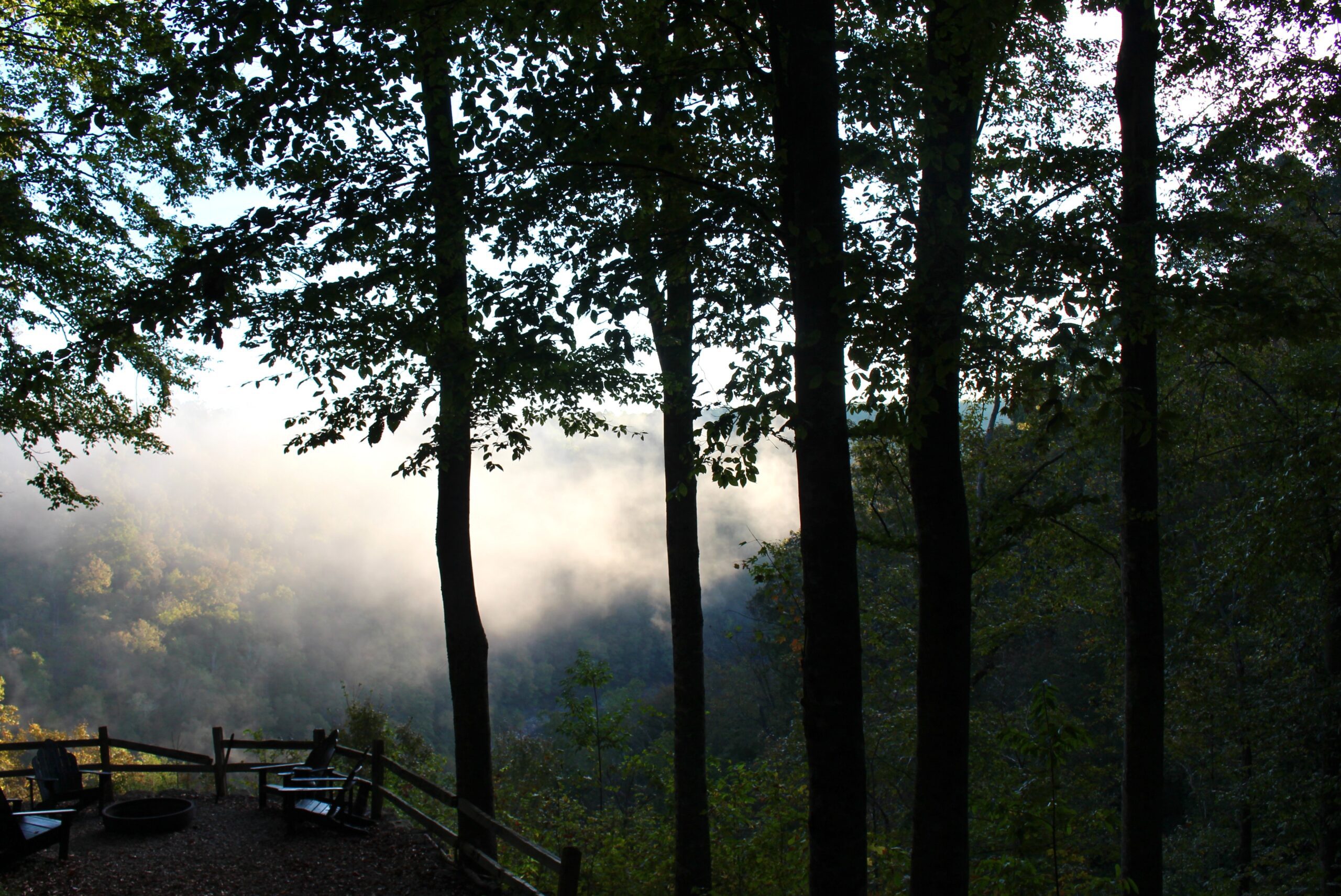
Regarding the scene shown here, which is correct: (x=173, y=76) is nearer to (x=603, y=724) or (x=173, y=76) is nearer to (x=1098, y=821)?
(x=1098, y=821)

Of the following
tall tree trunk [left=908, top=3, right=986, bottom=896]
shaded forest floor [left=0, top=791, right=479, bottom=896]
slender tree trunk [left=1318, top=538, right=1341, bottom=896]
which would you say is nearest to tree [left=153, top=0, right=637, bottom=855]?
tall tree trunk [left=908, top=3, right=986, bottom=896]

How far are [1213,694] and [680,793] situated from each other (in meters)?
12.6

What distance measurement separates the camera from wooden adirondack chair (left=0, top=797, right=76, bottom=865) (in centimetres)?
567

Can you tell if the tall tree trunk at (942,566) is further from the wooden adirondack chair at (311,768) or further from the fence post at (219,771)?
the fence post at (219,771)

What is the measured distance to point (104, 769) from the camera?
9.23 m

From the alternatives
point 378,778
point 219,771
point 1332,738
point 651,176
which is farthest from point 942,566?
point 219,771

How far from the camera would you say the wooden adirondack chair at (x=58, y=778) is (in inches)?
293

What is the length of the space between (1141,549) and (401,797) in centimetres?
845

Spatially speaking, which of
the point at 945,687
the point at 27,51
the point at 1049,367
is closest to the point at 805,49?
the point at 1049,367

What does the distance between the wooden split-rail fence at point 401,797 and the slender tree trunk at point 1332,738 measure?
8293mm

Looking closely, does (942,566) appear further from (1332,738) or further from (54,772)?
(54,772)

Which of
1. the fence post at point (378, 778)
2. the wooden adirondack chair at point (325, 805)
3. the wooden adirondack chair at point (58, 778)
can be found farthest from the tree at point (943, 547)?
the wooden adirondack chair at point (58, 778)

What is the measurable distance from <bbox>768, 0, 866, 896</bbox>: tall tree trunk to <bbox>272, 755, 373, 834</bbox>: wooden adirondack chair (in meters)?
6.06

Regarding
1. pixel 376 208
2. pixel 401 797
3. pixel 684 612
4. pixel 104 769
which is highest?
pixel 376 208
